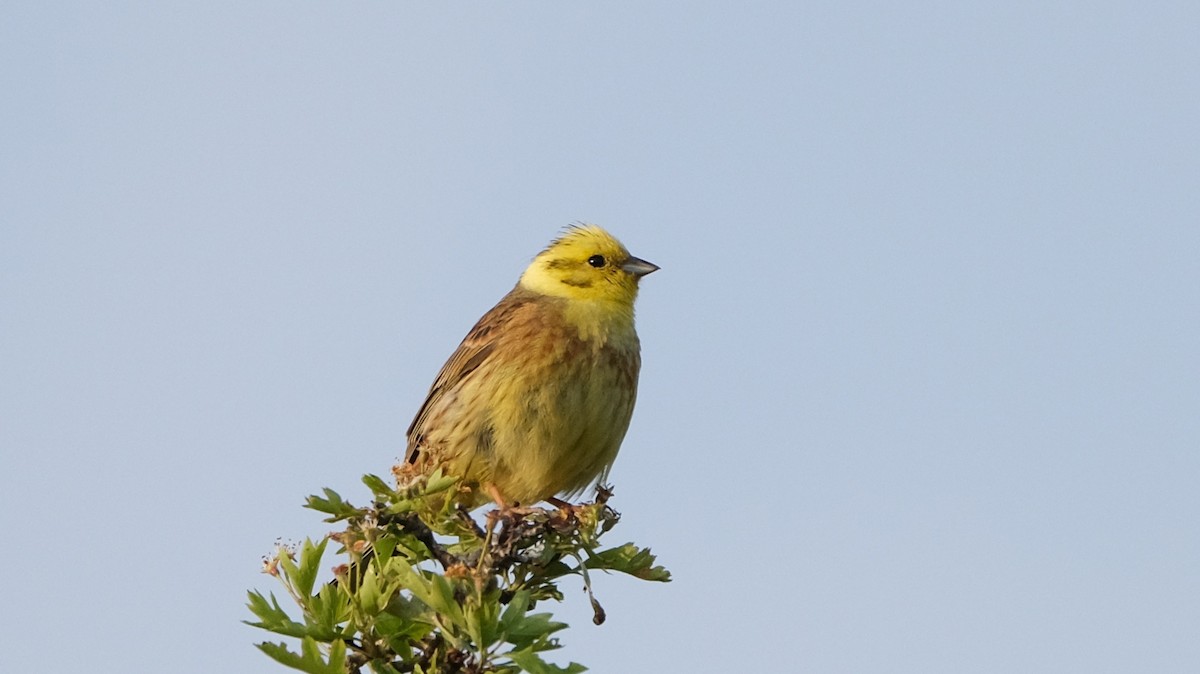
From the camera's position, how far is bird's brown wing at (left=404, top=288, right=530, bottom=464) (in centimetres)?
664

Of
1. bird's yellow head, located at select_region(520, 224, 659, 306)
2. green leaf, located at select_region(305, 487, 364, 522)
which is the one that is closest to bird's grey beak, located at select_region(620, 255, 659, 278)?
bird's yellow head, located at select_region(520, 224, 659, 306)

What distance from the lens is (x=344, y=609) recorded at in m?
3.72

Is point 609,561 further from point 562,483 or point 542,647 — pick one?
point 562,483

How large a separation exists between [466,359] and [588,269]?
92 cm

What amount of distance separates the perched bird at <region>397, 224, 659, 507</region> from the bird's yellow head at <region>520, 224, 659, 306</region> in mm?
173

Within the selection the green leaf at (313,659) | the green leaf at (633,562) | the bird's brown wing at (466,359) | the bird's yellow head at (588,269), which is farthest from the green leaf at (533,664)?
the bird's yellow head at (588,269)

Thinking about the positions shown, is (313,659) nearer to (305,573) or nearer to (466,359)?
(305,573)

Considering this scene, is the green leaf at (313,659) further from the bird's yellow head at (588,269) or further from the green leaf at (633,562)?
the bird's yellow head at (588,269)

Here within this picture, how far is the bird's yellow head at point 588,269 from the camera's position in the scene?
7.22 metres

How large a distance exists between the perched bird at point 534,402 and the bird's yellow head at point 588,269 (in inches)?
6.8

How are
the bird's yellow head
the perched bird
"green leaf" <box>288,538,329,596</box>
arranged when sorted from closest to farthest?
"green leaf" <box>288,538,329,596</box>, the perched bird, the bird's yellow head

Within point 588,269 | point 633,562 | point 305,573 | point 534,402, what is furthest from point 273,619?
point 588,269

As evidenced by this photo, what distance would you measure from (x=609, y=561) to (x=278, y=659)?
118cm

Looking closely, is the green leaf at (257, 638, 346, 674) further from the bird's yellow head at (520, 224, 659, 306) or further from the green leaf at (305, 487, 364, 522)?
the bird's yellow head at (520, 224, 659, 306)
